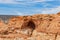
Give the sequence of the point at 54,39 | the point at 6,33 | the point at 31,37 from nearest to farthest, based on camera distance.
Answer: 1. the point at 54,39
2. the point at 31,37
3. the point at 6,33

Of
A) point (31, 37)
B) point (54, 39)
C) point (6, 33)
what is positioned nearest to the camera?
point (54, 39)

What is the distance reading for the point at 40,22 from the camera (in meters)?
27.1

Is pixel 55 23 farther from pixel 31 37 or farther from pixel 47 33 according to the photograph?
pixel 31 37

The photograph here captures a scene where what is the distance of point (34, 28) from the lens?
2762 cm

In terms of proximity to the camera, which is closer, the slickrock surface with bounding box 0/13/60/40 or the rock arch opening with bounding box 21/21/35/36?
the slickrock surface with bounding box 0/13/60/40

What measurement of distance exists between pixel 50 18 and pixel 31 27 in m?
2.77

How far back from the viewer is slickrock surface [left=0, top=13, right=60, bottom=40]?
25141 mm

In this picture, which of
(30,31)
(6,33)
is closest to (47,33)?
(30,31)

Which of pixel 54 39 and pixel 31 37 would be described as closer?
pixel 54 39

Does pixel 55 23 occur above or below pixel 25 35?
above

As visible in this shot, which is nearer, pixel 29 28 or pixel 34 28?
pixel 34 28

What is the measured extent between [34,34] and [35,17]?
2.15m

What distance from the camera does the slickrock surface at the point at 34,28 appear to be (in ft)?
82.5

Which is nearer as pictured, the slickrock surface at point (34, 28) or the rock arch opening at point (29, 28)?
the slickrock surface at point (34, 28)
